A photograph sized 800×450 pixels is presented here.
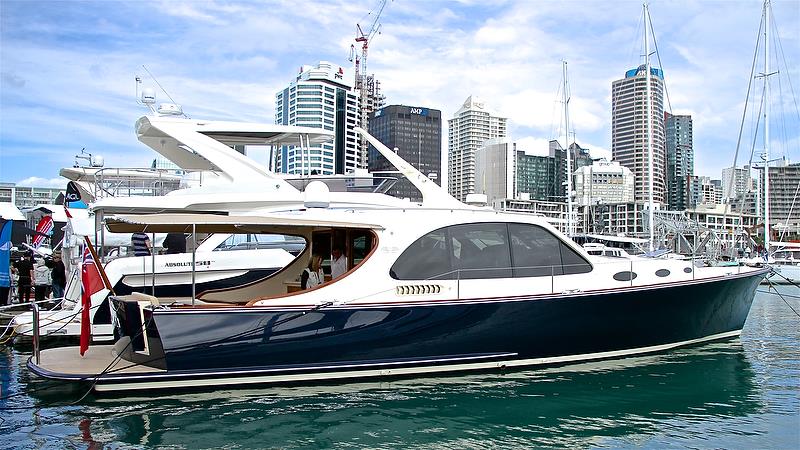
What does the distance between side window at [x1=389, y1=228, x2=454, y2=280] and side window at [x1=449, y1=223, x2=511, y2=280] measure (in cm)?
15

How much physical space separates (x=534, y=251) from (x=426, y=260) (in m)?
1.74

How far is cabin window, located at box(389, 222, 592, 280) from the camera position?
858 centimetres

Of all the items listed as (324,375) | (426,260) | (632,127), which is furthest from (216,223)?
(632,127)

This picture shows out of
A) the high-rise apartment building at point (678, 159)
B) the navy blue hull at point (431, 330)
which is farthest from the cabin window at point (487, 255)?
the high-rise apartment building at point (678, 159)

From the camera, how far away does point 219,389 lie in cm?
769

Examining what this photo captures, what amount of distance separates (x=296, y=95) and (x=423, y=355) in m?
46.3

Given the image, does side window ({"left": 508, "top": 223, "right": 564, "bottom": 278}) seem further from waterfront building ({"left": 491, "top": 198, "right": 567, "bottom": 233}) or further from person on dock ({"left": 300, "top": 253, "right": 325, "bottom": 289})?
person on dock ({"left": 300, "top": 253, "right": 325, "bottom": 289})

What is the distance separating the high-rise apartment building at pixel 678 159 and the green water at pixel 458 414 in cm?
11323

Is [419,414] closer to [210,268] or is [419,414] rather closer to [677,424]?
[677,424]

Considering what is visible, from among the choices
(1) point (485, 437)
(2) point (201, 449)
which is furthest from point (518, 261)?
(2) point (201, 449)

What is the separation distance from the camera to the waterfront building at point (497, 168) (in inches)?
3632

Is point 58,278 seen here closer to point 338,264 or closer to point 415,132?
point 338,264

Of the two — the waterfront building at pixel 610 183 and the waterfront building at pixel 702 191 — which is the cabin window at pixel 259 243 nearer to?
the waterfront building at pixel 610 183

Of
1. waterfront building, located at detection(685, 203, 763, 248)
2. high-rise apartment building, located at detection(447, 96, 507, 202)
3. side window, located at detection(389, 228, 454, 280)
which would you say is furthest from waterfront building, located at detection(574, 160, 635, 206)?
side window, located at detection(389, 228, 454, 280)
